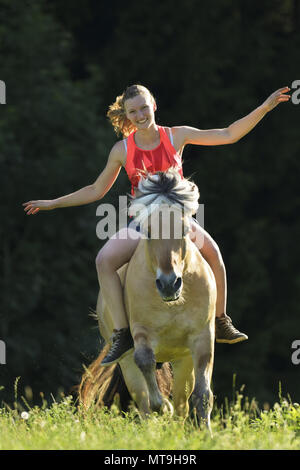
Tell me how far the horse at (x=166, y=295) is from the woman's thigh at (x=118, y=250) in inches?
3.8

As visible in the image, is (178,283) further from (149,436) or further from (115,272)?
(115,272)

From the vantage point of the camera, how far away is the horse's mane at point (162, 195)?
598 centimetres

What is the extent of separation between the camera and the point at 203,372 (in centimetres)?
624

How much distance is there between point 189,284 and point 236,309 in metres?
14.8

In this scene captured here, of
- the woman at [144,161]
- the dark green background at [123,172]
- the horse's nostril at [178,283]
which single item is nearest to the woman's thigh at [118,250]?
the woman at [144,161]

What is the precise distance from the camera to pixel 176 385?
23.5ft

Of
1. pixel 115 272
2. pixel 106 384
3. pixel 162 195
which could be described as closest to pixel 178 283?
pixel 162 195

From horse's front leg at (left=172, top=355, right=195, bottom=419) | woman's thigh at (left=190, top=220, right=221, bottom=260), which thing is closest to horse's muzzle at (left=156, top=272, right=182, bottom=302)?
woman's thigh at (left=190, top=220, right=221, bottom=260)

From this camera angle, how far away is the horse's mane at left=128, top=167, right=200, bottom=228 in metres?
5.98

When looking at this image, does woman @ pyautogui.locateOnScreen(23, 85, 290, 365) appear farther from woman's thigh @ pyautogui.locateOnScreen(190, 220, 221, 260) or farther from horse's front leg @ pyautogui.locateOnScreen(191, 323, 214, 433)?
horse's front leg @ pyautogui.locateOnScreen(191, 323, 214, 433)

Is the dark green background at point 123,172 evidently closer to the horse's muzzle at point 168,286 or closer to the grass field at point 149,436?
the grass field at point 149,436

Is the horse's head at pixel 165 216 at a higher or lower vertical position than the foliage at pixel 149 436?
higher

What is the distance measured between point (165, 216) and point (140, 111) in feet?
3.72
